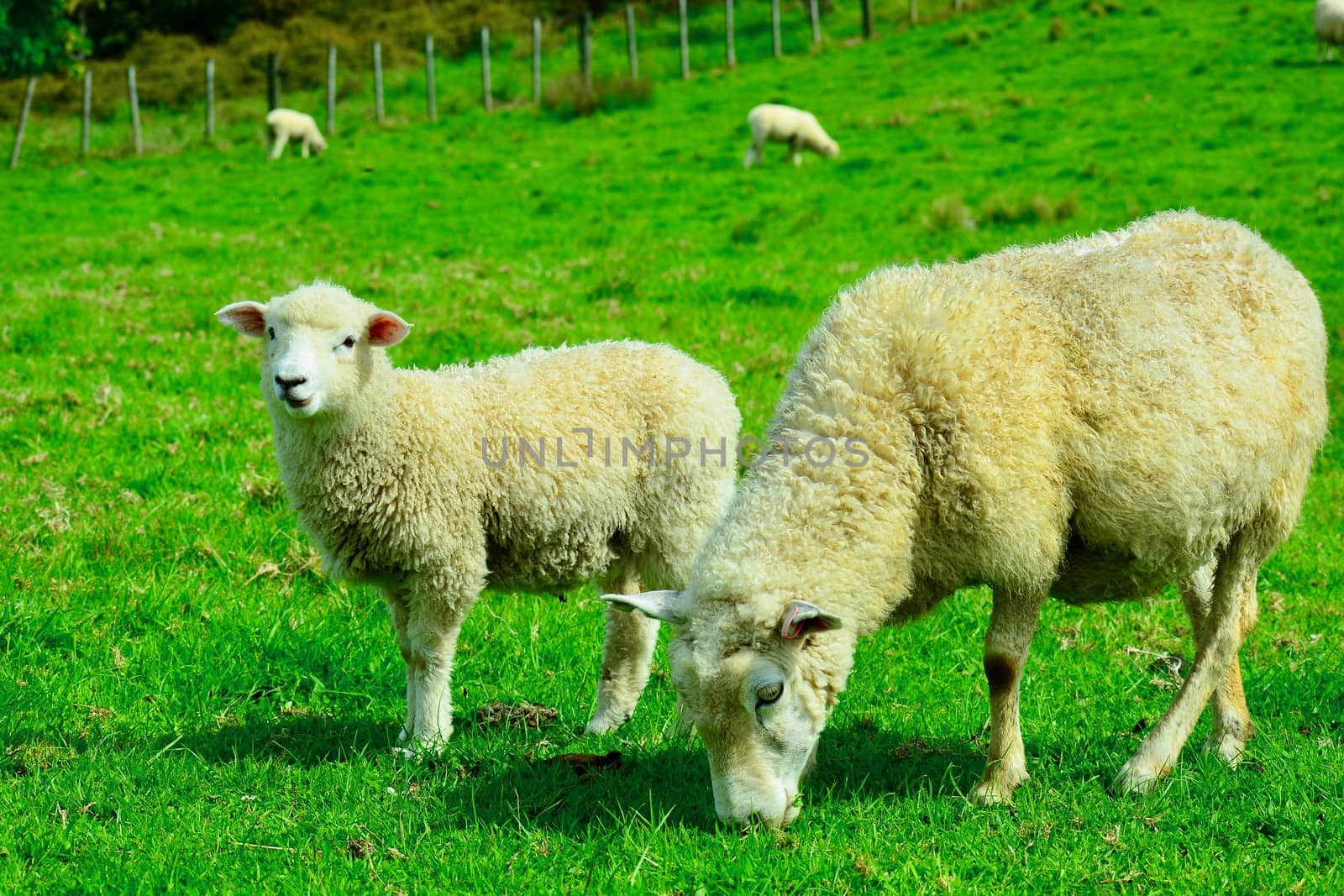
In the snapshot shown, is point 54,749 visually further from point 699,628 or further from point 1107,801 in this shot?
point 1107,801

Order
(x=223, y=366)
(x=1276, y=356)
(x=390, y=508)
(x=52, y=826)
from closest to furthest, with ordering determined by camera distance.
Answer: (x=52, y=826) < (x=1276, y=356) < (x=390, y=508) < (x=223, y=366)

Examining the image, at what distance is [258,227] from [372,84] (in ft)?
55.9

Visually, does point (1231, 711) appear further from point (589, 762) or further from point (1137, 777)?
point (589, 762)

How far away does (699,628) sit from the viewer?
3.85m

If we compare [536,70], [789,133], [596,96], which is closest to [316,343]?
[789,133]

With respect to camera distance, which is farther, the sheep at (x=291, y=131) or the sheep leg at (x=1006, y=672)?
the sheep at (x=291, y=131)

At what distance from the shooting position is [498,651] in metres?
5.85

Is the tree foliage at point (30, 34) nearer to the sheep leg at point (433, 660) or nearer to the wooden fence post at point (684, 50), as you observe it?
the wooden fence post at point (684, 50)

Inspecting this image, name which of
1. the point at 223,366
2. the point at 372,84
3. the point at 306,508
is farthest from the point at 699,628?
the point at 372,84

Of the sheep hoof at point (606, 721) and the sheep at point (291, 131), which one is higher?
the sheep at point (291, 131)

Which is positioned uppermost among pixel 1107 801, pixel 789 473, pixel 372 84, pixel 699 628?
pixel 372 84

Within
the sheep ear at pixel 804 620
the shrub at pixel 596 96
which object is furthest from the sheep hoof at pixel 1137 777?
the shrub at pixel 596 96

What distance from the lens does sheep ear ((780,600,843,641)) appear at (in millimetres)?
3652

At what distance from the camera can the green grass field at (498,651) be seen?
12.7 ft
